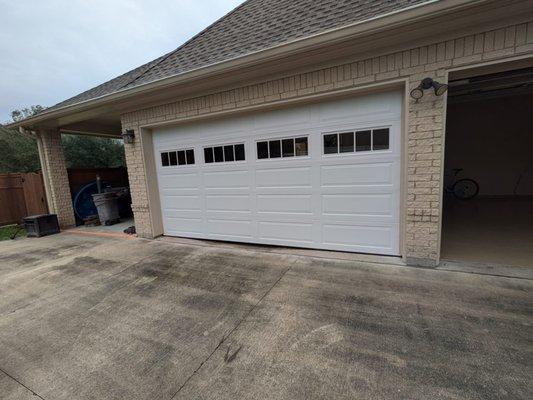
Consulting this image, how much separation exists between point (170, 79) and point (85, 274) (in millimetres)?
3396

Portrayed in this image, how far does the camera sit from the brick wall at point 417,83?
2.82m

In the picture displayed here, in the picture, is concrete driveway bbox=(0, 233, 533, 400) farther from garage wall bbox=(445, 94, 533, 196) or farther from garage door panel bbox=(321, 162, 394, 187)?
garage wall bbox=(445, 94, 533, 196)

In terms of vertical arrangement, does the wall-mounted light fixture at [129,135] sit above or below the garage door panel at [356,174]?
above

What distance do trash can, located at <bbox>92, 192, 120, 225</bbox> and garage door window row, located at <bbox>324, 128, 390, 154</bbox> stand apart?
676 centimetres

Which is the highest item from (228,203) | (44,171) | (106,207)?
(44,171)

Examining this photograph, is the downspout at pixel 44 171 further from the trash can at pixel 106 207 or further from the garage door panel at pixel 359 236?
the garage door panel at pixel 359 236

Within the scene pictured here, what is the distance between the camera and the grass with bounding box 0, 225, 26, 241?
7.02 m

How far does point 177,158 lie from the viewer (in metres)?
5.39

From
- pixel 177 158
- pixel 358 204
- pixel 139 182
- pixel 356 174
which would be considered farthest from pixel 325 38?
pixel 139 182

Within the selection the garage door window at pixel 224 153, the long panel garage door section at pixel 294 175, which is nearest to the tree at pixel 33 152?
the long panel garage door section at pixel 294 175

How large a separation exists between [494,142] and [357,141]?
8011mm

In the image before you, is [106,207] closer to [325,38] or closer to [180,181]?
[180,181]

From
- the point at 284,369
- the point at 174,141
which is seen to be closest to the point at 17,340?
the point at 284,369

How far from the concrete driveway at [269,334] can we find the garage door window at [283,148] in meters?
1.74
